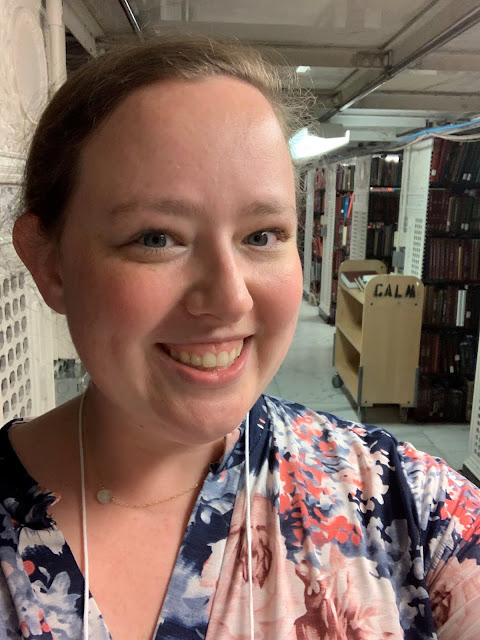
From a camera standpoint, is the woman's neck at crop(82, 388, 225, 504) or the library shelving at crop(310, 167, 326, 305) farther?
the library shelving at crop(310, 167, 326, 305)

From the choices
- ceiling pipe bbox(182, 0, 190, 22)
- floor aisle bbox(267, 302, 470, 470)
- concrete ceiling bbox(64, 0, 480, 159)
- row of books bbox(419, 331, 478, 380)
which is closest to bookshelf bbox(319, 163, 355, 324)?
floor aisle bbox(267, 302, 470, 470)

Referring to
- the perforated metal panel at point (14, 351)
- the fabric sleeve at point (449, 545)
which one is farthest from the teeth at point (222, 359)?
the perforated metal panel at point (14, 351)

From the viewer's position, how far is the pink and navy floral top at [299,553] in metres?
0.67

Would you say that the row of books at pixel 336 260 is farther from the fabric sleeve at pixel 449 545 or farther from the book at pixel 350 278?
the fabric sleeve at pixel 449 545

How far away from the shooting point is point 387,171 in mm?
5543

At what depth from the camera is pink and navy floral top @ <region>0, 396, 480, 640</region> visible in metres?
0.67

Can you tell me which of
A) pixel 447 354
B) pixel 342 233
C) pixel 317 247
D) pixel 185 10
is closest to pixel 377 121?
pixel 447 354

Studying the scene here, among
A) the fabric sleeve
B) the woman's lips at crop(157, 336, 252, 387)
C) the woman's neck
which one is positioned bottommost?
the fabric sleeve

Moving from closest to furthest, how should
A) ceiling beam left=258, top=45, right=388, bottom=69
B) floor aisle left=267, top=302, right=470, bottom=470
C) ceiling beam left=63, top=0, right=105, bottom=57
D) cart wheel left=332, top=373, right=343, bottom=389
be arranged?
ceiling beam left=63, top=0, right=105, bottom=57
ceiling beam left=258, top=45, right=388, bottom=69
floor aisle left=267, top=302, right=470, bottom=470
cart wheel left=332, top=373, right=343, bottom=389

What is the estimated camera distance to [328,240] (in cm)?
725

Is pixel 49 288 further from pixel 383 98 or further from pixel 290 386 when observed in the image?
pixel 290 386

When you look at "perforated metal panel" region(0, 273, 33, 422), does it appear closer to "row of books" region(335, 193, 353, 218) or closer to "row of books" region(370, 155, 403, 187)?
"row of books" region(370, 155, 403, 187)

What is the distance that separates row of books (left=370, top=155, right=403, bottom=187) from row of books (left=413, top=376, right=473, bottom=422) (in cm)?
231

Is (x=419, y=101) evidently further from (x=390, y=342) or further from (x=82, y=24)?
(x=82, y=24)
